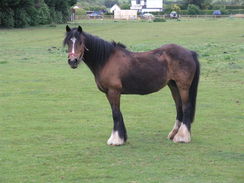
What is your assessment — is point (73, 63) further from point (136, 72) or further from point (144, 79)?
point (144, 79)

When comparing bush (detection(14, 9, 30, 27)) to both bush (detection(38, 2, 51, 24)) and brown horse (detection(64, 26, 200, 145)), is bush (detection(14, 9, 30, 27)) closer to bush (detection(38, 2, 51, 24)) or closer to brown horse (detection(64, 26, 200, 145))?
bush (detection(38, 2, 51, 24))

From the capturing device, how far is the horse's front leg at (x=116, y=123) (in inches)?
372

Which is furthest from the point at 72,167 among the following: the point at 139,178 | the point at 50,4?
the point at 50,4

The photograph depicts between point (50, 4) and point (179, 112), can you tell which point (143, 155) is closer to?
point (179, 112)

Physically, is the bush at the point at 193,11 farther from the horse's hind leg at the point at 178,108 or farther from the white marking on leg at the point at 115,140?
the white marking on leg at the point at 115,140

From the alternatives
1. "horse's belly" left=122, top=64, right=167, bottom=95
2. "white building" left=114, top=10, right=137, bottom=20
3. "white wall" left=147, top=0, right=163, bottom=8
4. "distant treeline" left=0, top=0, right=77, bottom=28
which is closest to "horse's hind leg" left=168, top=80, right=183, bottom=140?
"horse's belly" left=122, top=64, right=167, bottom=95

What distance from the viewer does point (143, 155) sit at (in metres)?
8.79

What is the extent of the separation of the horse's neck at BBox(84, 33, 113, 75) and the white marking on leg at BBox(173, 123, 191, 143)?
75.5 inches

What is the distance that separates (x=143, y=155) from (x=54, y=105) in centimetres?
534

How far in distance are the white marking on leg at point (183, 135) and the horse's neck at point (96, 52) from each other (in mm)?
1918

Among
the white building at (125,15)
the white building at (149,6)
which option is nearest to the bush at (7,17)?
the white building at (125,15)

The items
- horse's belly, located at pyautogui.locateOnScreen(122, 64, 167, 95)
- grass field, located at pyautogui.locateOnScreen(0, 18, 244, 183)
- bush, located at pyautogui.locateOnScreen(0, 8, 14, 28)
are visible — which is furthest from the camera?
bush, located at pyautogui.locateOnScreen(0, 8, 14, 28)

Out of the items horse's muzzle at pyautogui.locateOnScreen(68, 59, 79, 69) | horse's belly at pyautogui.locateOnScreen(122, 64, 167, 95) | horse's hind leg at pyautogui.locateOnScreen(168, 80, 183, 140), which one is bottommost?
horse's hind leg at pyautogui.locateOnScreen(168, 80, 183, 140)

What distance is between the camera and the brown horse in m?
9.42
